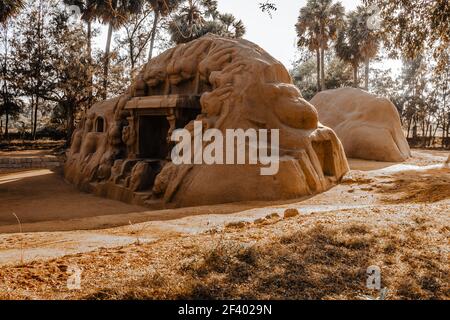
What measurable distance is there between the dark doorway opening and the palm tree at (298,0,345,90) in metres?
19.2

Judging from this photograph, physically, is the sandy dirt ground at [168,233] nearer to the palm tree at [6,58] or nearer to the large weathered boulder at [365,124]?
the large weathered boulder at [365,124]

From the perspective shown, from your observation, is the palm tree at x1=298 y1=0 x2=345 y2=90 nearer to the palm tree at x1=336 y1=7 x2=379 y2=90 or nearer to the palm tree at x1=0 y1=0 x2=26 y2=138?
the palm tree at x1=336 y1=7 x2=379 y2=90

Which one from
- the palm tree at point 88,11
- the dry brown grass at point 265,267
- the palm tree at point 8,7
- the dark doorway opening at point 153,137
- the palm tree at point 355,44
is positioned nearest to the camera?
the dry brown grass at point 265,267

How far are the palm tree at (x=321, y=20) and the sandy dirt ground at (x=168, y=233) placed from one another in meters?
21.5

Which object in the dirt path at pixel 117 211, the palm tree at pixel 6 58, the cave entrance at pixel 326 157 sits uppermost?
the palm tree at pixel 6 58

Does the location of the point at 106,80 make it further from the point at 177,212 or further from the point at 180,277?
the point at 180,277

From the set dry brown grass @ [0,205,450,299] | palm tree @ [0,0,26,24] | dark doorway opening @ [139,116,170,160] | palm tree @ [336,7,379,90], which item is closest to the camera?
dry brown grass @ [0,205,450,299]

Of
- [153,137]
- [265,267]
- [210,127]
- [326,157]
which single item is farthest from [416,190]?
[153,137]

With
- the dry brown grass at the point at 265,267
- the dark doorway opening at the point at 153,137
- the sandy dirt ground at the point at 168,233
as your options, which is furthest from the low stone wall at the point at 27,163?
the dry brown grass at the point at 265,267

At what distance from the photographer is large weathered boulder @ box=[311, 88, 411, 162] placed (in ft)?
56.4

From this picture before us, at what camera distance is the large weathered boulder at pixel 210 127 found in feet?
29.5

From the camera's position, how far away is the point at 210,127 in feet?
31.4

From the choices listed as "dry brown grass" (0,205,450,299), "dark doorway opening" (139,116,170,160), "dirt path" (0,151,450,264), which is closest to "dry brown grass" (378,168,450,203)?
"dirt path" (0,151,450,264)

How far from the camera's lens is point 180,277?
11.6 ft
